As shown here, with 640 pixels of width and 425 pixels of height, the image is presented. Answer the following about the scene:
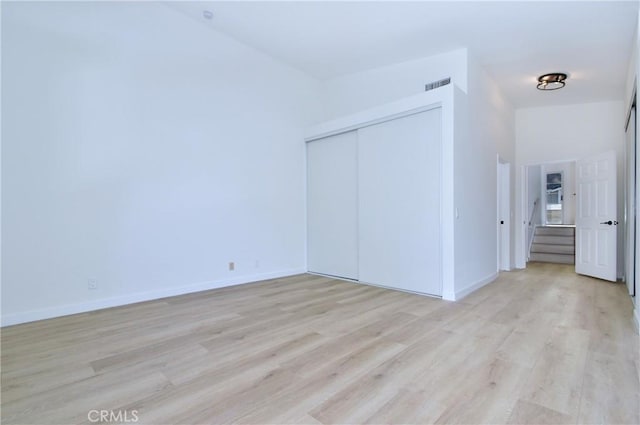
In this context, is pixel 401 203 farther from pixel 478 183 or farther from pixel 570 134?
pixel 570 134

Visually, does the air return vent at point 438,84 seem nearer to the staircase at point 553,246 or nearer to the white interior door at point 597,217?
the white interior door at point 597,217

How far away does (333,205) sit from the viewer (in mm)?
5105

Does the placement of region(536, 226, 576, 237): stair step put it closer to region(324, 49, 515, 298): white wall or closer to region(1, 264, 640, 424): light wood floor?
region(324, 49, 515, 298): white wall

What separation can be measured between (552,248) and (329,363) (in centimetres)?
767

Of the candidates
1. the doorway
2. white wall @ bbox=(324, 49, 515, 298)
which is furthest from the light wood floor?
the doorway

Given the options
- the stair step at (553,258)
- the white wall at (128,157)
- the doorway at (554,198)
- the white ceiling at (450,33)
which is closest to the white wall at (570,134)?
the white ceiling at (450,33)

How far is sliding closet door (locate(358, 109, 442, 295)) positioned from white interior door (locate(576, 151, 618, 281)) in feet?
11.0

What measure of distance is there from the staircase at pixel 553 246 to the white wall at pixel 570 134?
161 cm

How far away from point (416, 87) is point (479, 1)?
1.39 metres

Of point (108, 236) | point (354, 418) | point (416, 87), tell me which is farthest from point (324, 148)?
point (354, 418)

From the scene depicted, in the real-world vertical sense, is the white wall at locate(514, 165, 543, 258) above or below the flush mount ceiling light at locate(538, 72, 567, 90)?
below

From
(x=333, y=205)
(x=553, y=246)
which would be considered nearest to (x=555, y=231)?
(x=553, y=246)

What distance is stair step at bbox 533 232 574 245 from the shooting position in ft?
25.0

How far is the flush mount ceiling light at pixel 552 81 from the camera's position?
4.81 meters
